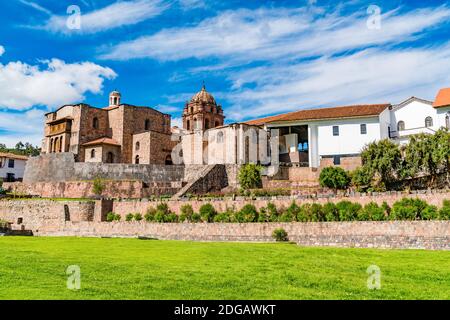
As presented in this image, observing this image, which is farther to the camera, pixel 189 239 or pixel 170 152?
pixel 170 152

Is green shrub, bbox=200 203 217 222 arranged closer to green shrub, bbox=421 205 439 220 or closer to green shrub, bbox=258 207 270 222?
green shrub, bbox=258 207 270 222

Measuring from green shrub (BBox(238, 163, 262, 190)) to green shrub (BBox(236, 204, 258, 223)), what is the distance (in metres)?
11.2

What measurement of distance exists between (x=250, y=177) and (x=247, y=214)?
38.7 ft

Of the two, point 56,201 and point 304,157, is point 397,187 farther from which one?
point 56,201

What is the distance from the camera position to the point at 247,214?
2792 cm

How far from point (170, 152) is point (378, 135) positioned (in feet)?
83.5

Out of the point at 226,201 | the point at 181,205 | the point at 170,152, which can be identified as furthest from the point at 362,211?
the point at 170,152

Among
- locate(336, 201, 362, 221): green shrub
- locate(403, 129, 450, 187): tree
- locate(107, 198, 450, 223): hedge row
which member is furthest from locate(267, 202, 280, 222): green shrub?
locate(403, 129, 450, 187): tree

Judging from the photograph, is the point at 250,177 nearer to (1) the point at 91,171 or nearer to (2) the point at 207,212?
(2) the point at 207,212

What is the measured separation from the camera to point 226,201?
97.6 feet

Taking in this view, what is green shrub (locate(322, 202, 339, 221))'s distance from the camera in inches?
994

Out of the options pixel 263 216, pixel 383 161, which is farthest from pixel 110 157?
pixel 383 161

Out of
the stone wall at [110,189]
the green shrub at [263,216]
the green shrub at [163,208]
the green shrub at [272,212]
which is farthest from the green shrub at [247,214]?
the stone wall at [110,189]

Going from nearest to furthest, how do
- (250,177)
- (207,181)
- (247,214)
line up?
(247,214) < (250,177) < (207,181)
